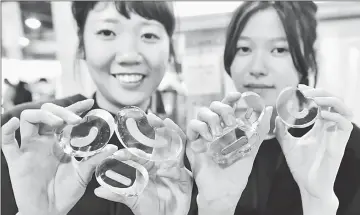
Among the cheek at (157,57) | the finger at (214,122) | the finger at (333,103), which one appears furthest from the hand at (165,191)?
the finger at (333,103)

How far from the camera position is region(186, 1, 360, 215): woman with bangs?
827mm

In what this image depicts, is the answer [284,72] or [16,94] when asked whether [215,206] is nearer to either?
[284,72]

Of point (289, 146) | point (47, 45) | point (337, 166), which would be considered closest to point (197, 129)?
point (289, 146)

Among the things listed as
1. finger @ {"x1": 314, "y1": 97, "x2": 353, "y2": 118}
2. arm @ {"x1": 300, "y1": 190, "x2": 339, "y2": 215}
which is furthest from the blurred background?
arm @ {"x1": 300, "y1": 190, "x2": 339, "y2": 215}

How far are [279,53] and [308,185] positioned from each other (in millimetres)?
332

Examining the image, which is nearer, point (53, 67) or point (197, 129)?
point (197, 129)

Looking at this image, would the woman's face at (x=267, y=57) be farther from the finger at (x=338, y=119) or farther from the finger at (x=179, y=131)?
the finger at (x=179, y=131)

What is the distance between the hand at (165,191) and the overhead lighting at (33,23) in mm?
471

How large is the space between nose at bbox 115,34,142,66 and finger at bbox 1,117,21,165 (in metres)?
0.28

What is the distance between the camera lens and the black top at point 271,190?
88cm

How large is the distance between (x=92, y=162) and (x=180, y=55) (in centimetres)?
36

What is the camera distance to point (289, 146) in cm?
86

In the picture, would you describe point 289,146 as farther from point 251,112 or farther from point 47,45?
point 47,45

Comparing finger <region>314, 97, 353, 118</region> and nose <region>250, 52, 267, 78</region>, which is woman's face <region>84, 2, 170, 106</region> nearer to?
nose <region>250, 52, 267, 78</region>
